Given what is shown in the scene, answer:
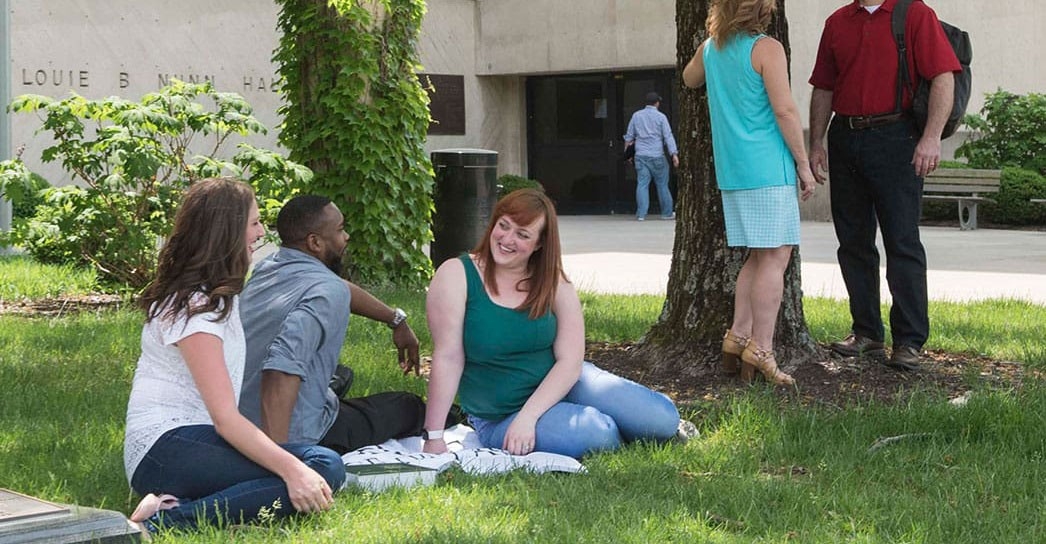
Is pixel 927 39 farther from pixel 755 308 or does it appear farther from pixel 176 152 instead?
pixel 176 152

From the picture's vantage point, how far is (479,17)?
24922mm

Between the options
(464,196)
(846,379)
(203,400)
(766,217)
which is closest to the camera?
(203,400)

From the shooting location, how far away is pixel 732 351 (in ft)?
20.8

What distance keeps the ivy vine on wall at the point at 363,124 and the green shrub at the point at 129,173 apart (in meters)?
1.36

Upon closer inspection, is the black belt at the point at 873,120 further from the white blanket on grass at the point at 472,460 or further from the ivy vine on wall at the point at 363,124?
the ivy vine on wall at the point at 363,124

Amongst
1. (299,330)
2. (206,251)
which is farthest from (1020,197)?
(206,251)

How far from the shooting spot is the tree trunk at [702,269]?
6746mm

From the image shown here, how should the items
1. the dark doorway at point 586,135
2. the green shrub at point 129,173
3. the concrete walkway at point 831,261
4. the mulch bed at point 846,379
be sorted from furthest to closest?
the dark doorway at point 586,135, the concrete walkway at point 831,261, the green shrub at point 129,173, the mulch bed at point 846,379

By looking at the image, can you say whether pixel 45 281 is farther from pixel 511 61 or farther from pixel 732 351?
pixel 511 61

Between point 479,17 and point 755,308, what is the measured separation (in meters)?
19.5

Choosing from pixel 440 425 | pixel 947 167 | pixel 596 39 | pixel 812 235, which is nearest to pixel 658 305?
pixel 440 425

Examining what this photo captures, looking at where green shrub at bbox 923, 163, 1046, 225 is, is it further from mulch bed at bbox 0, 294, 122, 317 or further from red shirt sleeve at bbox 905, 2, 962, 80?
red shirt sleeve at bbox 905, 2, 962, 80

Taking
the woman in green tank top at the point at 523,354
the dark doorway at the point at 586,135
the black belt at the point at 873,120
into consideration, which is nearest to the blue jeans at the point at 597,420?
the woman in green tank top at the point at 523,354

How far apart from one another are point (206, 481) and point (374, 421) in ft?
3.83
